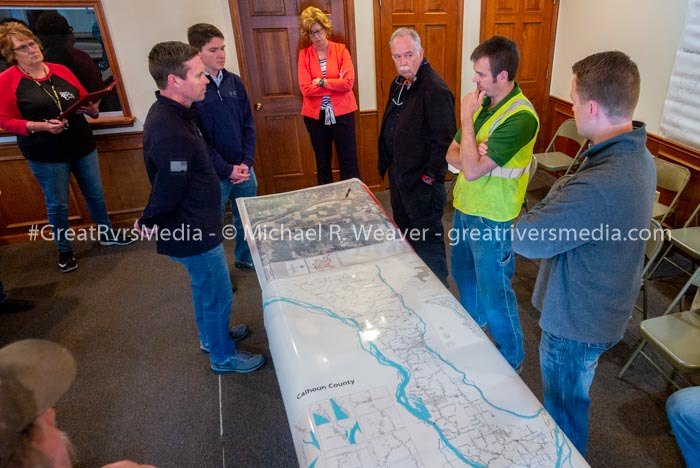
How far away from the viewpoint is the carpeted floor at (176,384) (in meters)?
1.88

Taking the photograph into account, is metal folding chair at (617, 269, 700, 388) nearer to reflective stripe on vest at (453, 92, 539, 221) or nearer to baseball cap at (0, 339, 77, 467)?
reflective stripe on vest at (453, 92, 539, 221)

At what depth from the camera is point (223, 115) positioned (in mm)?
2584

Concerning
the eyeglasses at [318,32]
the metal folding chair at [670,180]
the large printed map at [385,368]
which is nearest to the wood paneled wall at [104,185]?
the metal folding chair at [670,180]

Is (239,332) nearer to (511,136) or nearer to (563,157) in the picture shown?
(511,136)

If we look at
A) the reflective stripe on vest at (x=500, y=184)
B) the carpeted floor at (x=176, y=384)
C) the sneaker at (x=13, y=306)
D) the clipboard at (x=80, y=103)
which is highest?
the clipboard at (x=80, y=103)

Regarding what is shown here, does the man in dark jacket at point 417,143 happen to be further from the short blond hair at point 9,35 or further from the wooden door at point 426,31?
the short blond hair at point 9,35

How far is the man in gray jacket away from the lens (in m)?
1.17

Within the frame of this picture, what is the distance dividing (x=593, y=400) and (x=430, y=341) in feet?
3.91

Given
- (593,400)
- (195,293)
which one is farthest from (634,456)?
(195,293)

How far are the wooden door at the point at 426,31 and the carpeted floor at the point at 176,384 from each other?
2.03 m

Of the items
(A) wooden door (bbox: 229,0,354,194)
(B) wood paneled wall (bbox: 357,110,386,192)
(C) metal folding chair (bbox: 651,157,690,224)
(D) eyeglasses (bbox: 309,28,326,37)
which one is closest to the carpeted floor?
(C) metal folding chair (bbox: 651,157,690,224)

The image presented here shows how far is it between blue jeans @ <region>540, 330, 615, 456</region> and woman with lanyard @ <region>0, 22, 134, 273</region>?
3.19 m

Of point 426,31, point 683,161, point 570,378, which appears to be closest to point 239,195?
point 570,378

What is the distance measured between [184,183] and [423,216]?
49.4 inches
